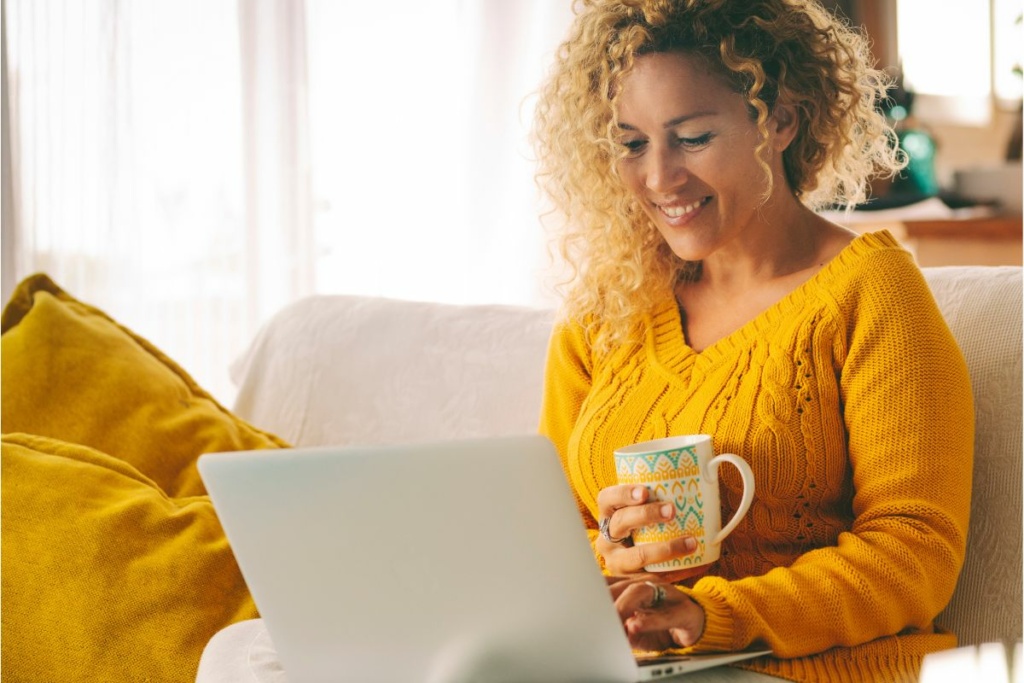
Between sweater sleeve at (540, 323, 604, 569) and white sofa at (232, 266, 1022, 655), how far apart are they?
0.50 feet

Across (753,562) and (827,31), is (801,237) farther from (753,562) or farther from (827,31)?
(753,562)

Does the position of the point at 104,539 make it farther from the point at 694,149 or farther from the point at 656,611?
the point at 694,149

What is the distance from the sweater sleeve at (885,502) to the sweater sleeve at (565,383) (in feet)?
1.23

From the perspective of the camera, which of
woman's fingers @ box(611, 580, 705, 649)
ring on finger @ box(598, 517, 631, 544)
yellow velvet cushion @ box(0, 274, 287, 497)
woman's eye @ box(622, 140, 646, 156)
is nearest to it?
woman's fingers @ box(611, 580, 705, 649)

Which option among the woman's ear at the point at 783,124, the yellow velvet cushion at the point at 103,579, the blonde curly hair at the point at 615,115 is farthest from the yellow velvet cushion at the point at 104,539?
the woman's ear at the point at 783,124

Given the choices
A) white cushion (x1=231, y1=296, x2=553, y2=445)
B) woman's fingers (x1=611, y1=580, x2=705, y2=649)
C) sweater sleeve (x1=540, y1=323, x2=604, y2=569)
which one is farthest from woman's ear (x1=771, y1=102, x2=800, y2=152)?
woman's fingers (x1=611, y1=580, x2=705, y2=649)

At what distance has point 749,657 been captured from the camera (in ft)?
3.29

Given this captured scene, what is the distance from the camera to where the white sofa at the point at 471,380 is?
1201mm

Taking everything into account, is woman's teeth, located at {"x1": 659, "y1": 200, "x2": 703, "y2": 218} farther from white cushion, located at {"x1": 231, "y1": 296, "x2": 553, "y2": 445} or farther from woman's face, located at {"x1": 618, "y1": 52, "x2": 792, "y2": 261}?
white cushion, located at {"x1": 231, "y1": 296, "x2": 553, "y2": 445}

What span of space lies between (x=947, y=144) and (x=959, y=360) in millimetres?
3863

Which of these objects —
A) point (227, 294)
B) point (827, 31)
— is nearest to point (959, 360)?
point (827, 31)

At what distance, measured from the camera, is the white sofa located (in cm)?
120

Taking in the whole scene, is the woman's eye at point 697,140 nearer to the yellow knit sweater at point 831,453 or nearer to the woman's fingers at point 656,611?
the yellow knit sweater at point 831,453

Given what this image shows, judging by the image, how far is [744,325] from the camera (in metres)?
Answer: 1.27
